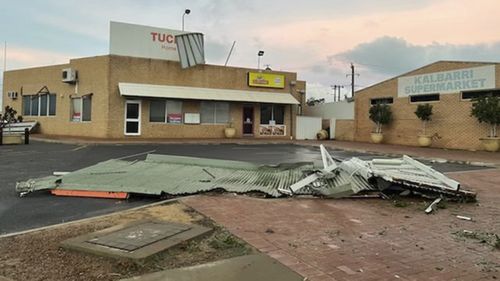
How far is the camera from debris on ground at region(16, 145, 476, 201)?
8.43m

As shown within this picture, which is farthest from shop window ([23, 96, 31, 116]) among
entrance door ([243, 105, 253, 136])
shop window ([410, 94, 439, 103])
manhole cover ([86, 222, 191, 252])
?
manhole cover ([86, 222, 191, 252])

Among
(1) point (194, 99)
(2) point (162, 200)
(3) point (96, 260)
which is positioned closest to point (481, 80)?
(1) point (194, 99)

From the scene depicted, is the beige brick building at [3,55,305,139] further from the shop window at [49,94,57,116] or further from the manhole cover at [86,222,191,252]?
the manhole cover at [86,222,191,252]

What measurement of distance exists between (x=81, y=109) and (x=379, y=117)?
18854mm

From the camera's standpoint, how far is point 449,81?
2455 centimetres

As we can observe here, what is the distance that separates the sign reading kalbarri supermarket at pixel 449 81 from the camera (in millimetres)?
22719

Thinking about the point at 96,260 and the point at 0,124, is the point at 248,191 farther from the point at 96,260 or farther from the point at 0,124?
the point at 0,124

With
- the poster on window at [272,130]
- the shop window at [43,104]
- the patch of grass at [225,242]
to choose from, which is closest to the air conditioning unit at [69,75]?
the shop window at [43,104]

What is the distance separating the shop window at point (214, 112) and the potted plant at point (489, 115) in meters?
15.2

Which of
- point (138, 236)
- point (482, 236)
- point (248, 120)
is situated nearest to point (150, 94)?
point (248, 120)

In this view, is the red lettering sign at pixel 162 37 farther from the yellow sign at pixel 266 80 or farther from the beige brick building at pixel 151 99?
the yellow sign at pixel 266 80

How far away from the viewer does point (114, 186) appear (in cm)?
844

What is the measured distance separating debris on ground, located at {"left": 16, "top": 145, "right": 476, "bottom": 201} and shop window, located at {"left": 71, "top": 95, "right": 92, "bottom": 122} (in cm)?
1822

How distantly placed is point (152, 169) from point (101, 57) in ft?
59.6
